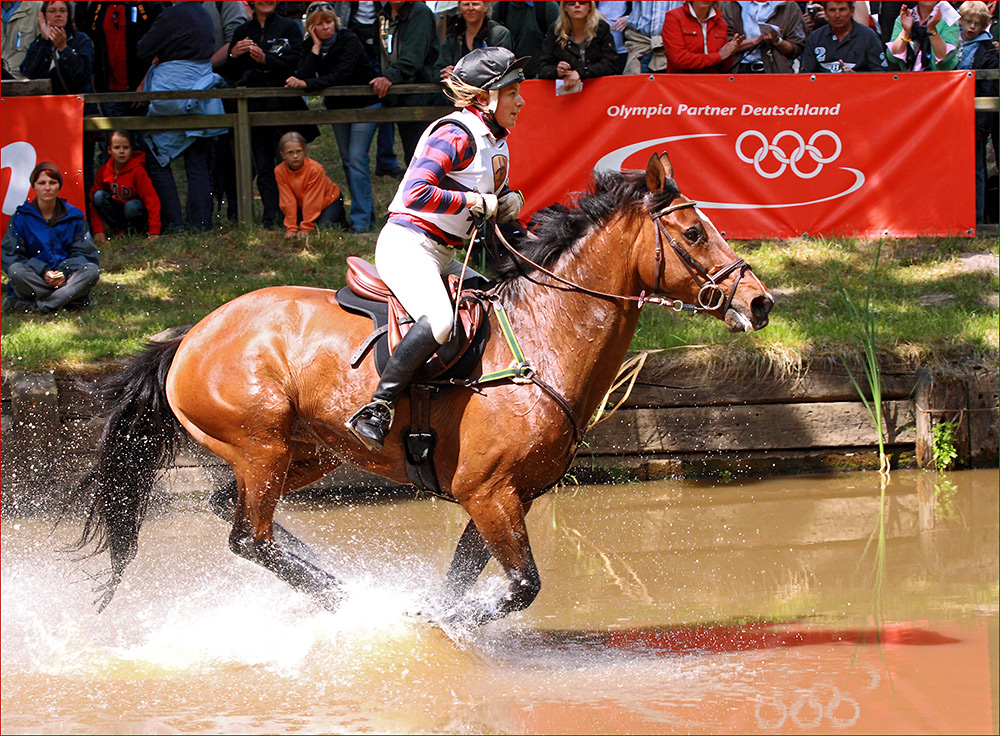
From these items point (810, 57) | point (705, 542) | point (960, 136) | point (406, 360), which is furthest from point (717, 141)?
point (406, 360)

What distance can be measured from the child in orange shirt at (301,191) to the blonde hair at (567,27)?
261 cm

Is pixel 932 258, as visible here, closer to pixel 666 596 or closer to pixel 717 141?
pixel 717 141

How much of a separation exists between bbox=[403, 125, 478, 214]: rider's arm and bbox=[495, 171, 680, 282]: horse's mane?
496mm

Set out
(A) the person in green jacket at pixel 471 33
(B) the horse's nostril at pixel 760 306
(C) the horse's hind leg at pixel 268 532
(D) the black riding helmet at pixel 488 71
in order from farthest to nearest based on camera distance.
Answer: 1. (A) the person in green jacket at pixel 471 33
2. (C) the horse's hind leg at pixel 268 532
3. (D) the black riding helmet at pixel 488 71
4. (B) the horse's nostril at pixel 760 306

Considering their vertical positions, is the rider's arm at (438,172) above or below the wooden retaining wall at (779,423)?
above

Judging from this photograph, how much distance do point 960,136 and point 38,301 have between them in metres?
8.22

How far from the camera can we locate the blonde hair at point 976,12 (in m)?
10.7

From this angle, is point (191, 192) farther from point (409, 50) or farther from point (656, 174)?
point (656, 174)

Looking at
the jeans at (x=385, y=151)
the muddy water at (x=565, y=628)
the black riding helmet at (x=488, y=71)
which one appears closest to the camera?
the muddy water at (x=565, y=628)

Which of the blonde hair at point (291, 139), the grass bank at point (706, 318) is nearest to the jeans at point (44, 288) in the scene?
the grass bank at point (706, 318)

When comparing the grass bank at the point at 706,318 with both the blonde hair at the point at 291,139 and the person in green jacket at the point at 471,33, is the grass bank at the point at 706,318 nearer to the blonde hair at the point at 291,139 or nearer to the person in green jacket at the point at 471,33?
the blonde hair at the point at 291,139

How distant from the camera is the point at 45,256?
368 inches

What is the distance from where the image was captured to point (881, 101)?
10133 millimetres

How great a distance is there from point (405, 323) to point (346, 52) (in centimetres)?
629
